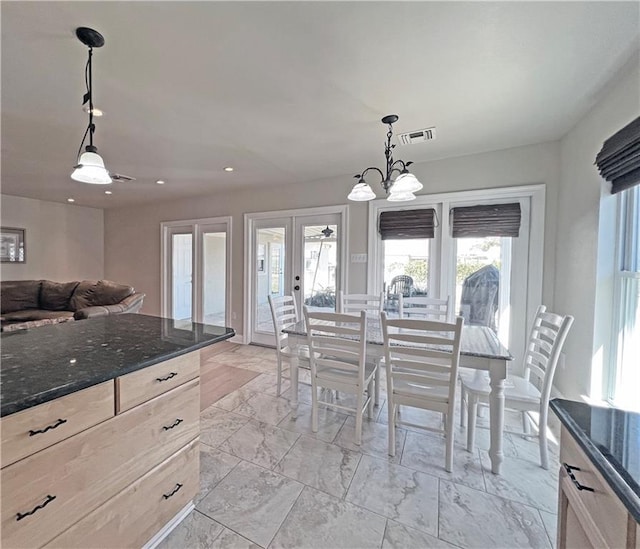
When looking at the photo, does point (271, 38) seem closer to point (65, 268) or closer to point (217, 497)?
point (217, 497)

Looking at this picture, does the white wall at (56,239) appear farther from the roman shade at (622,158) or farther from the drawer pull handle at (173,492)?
the roman shade at (622,158)

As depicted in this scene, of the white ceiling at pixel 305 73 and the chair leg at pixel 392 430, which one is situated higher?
the white ceiling at pixel 305 73

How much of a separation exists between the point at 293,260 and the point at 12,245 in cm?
518

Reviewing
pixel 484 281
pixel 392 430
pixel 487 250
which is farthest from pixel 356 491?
pixel 487 250

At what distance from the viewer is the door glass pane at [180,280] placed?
5.21m

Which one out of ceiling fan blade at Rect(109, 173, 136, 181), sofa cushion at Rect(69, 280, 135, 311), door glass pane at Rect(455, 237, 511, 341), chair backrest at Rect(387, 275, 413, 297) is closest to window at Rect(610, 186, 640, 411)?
door glass pane at Rect(455, 237, 511, 341)

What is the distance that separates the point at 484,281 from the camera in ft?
9.93

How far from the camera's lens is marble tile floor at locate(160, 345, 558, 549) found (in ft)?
4.30

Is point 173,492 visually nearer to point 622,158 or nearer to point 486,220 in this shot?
point 622,158

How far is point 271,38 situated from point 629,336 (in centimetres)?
277

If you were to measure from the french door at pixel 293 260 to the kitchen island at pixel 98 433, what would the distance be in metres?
2.51

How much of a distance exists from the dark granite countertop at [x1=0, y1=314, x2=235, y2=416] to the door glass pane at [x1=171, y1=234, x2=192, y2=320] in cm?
364

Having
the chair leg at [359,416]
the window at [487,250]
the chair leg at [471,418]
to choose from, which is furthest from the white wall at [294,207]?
the chair leg at [359,416]

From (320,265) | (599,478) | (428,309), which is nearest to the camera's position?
(599,478)
